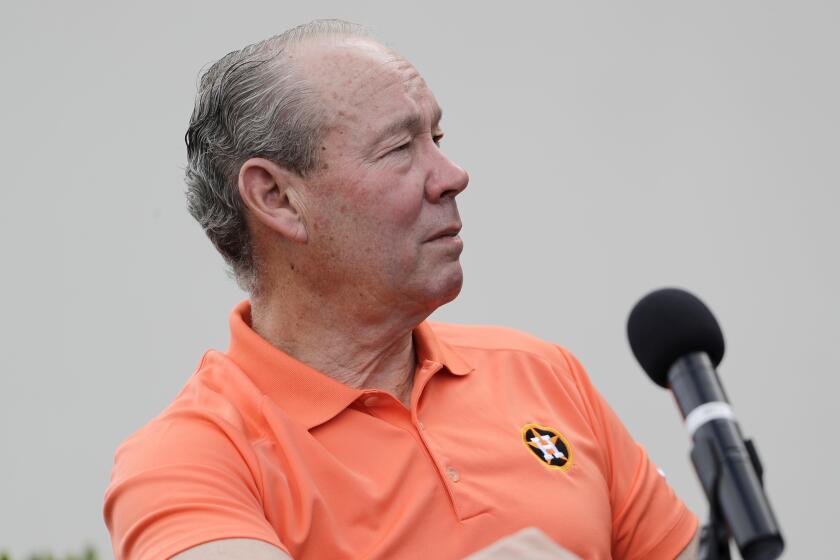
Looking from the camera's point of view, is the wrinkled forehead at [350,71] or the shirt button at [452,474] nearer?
the shirt button at [452,474]

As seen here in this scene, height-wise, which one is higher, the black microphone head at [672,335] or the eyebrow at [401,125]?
the eyebrow at [401,125]

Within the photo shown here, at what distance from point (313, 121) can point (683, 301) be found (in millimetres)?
837

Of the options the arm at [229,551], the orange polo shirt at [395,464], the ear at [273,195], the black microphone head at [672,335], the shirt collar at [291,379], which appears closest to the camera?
the black microphone head at [672,335]

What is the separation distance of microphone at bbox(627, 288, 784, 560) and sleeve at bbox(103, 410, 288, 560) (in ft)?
2.06

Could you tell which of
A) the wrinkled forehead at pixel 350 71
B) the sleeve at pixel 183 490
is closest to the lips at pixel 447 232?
the wrinkled forehead at pixel 350 71

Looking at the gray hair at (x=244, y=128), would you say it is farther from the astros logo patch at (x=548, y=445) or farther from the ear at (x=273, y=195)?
the astros logo patch at (x=548, y=445)

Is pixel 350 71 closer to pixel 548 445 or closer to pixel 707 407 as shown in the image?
pixel 548 445

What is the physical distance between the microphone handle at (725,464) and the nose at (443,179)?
808mm

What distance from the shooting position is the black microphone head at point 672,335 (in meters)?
1.52

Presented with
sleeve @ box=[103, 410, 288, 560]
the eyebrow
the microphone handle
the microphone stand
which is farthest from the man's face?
the microphone stand

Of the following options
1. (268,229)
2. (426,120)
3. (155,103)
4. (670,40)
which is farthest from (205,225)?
(670,40)

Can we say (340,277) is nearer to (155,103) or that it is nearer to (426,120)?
(426,120)

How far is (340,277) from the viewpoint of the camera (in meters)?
2.20

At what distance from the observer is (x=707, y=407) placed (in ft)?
4.52
